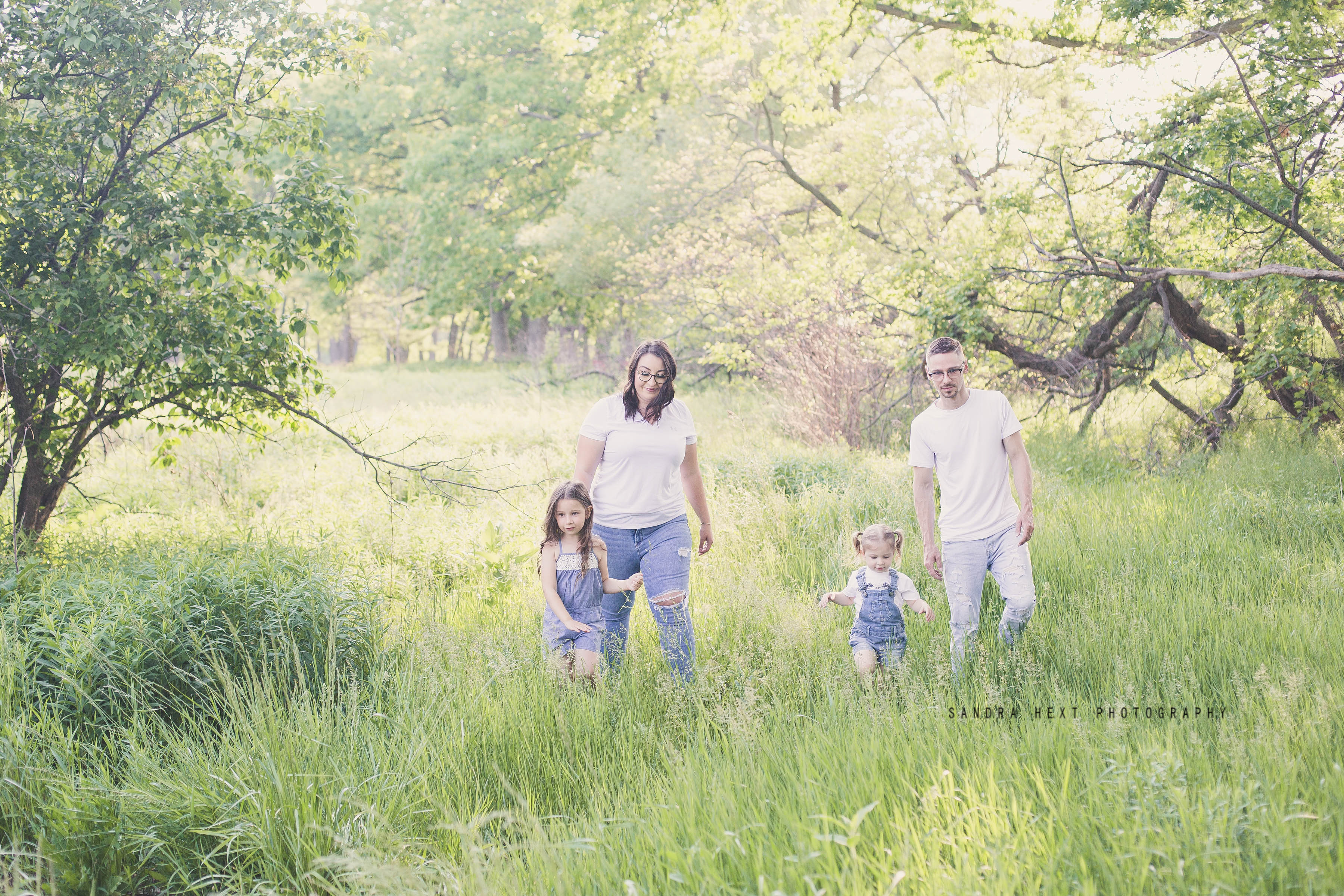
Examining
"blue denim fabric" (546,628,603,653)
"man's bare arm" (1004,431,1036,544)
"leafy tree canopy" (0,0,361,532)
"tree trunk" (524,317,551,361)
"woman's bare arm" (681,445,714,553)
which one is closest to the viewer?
"man's bare arm" (1004,431,1036,544)

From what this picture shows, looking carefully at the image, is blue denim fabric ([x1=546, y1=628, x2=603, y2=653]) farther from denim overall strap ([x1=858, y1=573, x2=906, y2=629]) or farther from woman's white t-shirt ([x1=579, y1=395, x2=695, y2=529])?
denim overall strap ([x1=858, y1=573, x2=906, y2=629])

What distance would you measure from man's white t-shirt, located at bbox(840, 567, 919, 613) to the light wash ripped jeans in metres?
0.27

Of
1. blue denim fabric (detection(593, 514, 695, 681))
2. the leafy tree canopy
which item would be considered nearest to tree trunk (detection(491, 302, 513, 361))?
the leafy tree canopy

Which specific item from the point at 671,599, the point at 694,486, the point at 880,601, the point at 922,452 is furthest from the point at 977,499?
the point at 671,599

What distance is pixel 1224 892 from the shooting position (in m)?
2.30

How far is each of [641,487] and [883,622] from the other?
1.41 metres

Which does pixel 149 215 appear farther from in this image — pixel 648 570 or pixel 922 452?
pixel 922 452

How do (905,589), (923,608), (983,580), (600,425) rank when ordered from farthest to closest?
1. (600,425)
2. (983,580)
3. (905,589)
4. (923,608)

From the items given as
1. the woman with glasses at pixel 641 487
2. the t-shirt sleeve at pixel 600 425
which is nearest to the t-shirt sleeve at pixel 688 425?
the woman with glasses at pixel 641 487

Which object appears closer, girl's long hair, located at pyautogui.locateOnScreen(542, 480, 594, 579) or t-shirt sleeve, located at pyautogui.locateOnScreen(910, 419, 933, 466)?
girl's long hair, located at pyautogui.locateOnScreen(542, 480, 594, 579)

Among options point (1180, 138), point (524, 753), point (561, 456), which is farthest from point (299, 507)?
point (1180, 138)

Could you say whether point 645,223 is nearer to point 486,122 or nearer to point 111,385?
point 486,122

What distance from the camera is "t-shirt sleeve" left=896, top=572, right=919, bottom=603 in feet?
14.6

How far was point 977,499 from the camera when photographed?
4.61m
